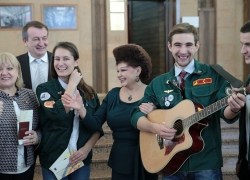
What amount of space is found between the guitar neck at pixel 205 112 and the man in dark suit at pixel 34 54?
1.52 meters

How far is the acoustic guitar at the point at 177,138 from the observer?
1.92 metres

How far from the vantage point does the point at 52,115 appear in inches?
90.3

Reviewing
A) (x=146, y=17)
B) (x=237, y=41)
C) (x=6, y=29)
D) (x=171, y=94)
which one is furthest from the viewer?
(x=146, y=17)

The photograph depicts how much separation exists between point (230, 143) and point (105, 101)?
2.64m

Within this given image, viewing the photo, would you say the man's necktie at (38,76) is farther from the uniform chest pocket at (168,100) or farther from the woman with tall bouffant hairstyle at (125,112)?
the uniform chest pocket at (168,100)

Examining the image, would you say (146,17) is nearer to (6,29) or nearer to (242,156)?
(6,29)

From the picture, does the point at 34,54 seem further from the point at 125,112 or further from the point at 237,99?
the point at 237,99

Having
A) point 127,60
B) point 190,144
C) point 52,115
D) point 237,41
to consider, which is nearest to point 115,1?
point 237,41

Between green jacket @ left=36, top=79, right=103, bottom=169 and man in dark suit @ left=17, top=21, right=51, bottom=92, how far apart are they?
602 mm

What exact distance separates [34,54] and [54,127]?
37.7 inches

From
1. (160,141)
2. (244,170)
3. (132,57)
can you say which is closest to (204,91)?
(160,141)

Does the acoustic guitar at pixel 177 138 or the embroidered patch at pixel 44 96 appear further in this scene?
the embroidered patch at pixel 44 96

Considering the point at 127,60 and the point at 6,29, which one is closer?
the point at 127,60

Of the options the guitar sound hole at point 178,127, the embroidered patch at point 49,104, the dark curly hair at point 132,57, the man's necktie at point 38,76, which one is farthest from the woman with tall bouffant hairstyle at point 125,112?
the man's necktie at point 38,76
